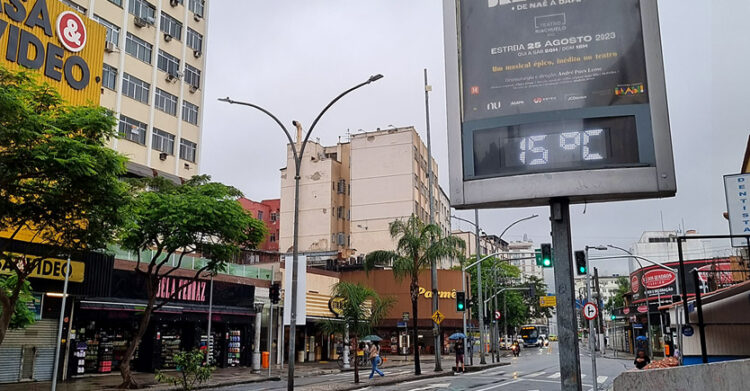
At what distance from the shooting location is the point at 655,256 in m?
Result: 93.1

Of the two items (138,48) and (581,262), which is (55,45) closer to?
(138,48)

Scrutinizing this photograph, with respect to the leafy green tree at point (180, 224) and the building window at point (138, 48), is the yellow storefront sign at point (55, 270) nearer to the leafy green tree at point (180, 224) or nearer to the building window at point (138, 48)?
the leafy green tree at point (180, 224)

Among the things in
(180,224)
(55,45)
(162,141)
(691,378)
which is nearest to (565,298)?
(691,378)

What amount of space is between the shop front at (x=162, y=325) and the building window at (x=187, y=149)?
38.0 feet

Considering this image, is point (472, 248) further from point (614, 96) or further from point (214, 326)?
point (614, 96)

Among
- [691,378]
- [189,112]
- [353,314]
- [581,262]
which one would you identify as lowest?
[691,378]

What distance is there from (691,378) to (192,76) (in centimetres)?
4301

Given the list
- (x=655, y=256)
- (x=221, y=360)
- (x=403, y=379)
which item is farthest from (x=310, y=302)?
(x=655, y=256)

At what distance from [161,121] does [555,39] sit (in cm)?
3608

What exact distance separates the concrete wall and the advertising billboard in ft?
9.57

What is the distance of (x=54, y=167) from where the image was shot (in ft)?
48.9

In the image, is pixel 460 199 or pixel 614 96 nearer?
pixel 614 96

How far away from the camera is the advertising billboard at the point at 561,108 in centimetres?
1055

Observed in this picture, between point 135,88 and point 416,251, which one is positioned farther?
point 135,88
